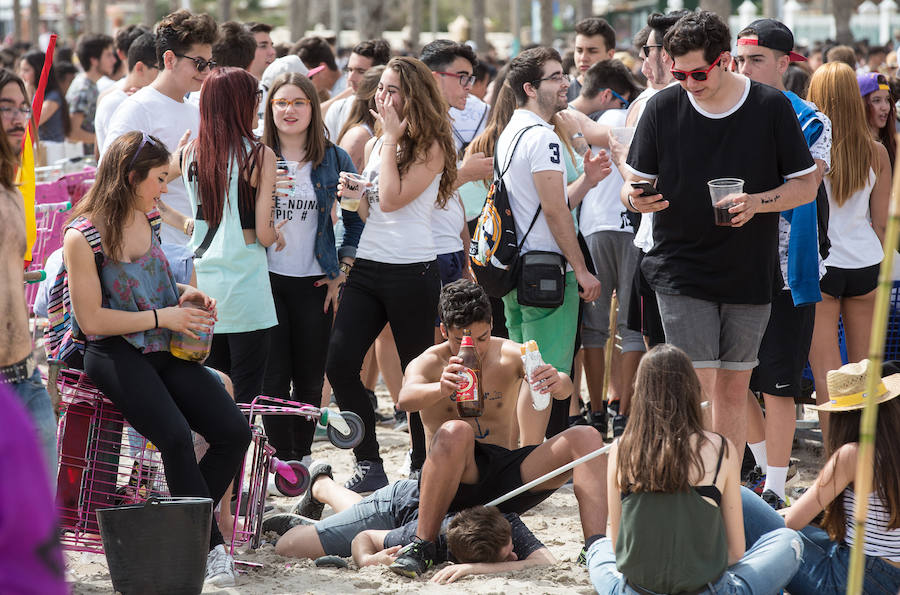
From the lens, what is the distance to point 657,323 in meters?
5.46

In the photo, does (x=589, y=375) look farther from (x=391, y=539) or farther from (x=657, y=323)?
(x=391, y=539)

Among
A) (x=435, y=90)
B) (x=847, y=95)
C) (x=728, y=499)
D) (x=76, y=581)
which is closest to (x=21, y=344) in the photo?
(x=76, y=581)

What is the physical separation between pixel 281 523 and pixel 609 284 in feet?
8.66

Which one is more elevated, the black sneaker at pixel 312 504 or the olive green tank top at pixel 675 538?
the olive green tank top at pixel 675 538

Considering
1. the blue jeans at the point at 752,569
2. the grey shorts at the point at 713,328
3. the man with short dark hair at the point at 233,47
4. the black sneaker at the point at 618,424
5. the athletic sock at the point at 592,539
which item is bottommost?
the black sneaker at the point at 618,424

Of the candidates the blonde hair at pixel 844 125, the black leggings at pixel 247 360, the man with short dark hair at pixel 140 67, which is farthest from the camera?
the man with short dark hair at pixel 140 67

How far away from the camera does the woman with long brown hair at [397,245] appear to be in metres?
5.65

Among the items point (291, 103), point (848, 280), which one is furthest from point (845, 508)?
point (291, 103)

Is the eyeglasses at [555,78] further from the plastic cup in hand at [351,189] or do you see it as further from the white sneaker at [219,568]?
the white sneaker at [219,568]

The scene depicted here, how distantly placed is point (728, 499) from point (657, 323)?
Answer: 1.69 metres

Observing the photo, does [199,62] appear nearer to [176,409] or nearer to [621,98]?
[176,409]

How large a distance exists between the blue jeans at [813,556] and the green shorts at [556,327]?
63.9 inches

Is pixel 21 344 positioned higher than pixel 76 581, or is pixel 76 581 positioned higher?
pixel 21 344

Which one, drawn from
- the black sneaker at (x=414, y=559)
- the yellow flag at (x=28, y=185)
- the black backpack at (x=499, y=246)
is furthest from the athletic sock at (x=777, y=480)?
the yellow flag at (x=28, y=185)
